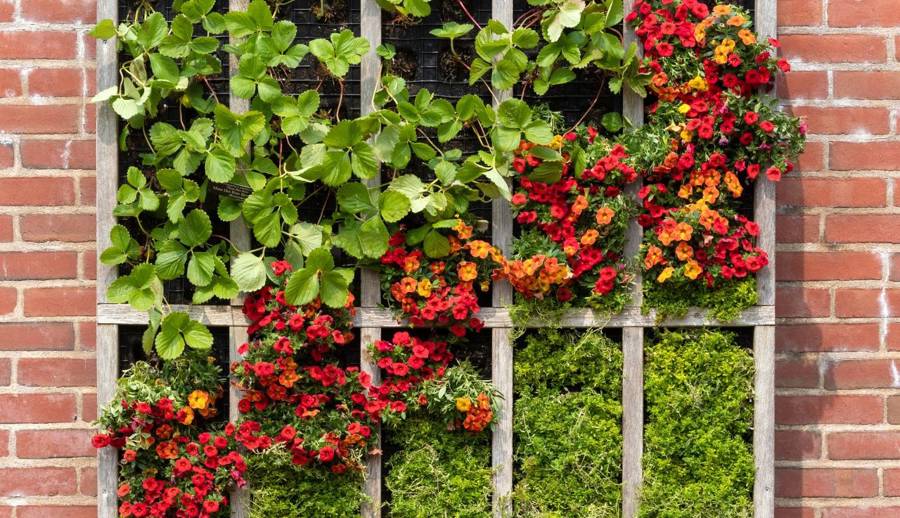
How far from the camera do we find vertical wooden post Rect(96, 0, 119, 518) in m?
2.01

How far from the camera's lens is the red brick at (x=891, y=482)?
88.0 inches

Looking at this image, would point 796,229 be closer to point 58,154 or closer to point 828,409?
point 828,409

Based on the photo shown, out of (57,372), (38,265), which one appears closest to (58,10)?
(38,265)

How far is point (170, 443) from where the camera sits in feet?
6.59

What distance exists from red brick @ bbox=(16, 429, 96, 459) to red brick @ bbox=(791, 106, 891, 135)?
6.54ft

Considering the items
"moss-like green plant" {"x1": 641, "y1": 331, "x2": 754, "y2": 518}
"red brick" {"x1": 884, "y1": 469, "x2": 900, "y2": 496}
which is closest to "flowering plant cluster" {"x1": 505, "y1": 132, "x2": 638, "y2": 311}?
"moss-like green plant" {"x1": 641, "y1": 331, "x2": 754, "y2": 518}

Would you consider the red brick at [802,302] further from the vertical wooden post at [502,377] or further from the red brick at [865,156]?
the vertical wooden post at [502,377]

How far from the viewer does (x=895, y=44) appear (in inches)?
86.0

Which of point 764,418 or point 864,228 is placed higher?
point 864,228

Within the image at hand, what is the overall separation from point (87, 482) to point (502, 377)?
1.10 m

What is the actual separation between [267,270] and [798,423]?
140 cm

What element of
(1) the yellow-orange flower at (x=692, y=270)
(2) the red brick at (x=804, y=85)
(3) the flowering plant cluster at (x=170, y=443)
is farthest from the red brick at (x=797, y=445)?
(3) the flowering plant cluster at (x=170, y=443)

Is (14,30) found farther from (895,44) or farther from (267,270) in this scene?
(895,44)

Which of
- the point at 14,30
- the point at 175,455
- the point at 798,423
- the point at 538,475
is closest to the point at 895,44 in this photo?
the point at 798,423
